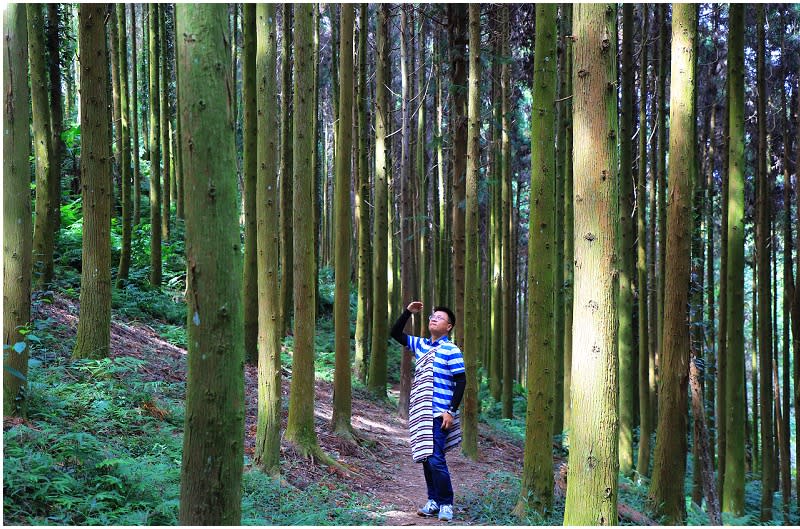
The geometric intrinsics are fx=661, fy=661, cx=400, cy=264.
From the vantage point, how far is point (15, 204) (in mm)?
5828

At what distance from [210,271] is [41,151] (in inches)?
310

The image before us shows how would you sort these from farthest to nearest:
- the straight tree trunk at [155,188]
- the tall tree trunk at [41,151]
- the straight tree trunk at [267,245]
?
the straight tree trunk at [155,188] → the tall tree trunk at [41,151] → the straight tree trunk at [267,245]

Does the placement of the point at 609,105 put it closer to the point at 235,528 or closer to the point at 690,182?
the point at 235,528

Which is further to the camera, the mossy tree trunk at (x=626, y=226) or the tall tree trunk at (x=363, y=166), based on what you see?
→ the tall tree trunk at (x=363, y=166)

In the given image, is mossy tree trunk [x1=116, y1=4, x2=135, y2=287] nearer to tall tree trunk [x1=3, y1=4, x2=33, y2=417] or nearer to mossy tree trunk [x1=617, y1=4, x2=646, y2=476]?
tall tree trunk [x1=3, y1=4, x2=33, y2=417]

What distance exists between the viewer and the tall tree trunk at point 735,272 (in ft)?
32.7

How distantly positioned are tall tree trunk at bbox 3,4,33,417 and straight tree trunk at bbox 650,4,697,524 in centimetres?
668

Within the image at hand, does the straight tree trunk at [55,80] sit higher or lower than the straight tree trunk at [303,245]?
higher

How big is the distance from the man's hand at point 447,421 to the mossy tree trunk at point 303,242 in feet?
8.30

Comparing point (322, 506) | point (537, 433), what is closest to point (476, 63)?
point (537, 433)

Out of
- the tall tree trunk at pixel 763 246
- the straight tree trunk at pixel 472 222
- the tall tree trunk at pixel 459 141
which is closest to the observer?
the straight tree trunk at pixel 472 222

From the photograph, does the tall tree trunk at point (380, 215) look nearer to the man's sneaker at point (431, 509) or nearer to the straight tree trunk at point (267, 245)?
the straight tree trunk at point (267, 245)

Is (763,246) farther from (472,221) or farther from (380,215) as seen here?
(380,215)

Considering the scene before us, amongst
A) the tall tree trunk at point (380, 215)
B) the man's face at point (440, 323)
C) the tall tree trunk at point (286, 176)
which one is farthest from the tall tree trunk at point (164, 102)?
the man's face at point (440, 323)
